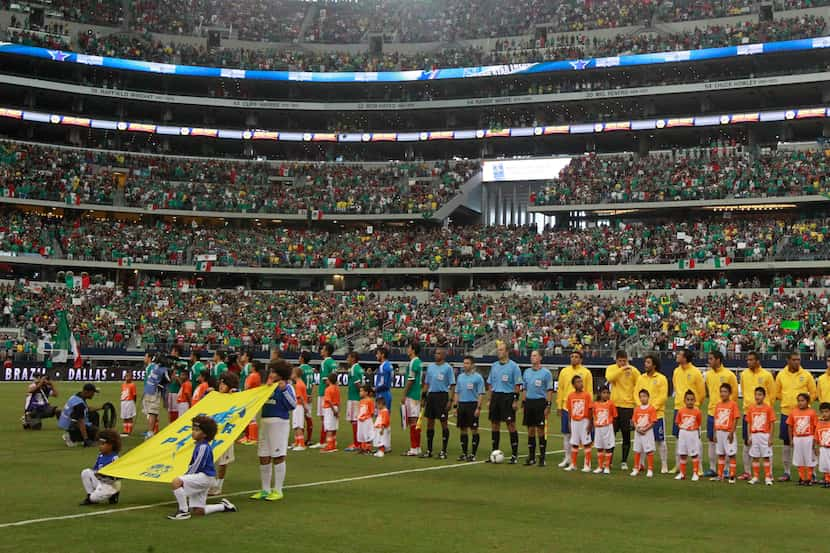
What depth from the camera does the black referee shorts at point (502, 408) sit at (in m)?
19.8

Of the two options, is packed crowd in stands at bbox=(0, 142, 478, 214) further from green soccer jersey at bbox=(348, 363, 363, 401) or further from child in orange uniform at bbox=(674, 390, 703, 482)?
child in orange uniform at bbox=(674, 390, 703, 482)

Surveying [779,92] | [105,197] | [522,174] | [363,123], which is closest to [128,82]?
[105,197]

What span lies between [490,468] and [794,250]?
4542 centimetres

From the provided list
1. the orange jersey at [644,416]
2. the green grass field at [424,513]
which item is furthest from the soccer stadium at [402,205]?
the green grass field at [424,513]

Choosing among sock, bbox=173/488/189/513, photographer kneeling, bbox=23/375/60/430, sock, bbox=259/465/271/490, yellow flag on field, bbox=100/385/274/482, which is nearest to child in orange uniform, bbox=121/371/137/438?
photographer kneeling, bbox=23/375/60/430

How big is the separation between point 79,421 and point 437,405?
8156 mm

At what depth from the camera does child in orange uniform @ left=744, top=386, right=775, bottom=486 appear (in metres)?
17.4

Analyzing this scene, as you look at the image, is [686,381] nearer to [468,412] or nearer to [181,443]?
[468,412]

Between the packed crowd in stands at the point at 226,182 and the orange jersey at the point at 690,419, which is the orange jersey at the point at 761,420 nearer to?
the orange jersey at the point at 690,419

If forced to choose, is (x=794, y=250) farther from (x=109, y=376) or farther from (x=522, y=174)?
(x=109, y=376)

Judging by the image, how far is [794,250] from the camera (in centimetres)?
5853

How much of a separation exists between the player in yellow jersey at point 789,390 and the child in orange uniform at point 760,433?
0.61m

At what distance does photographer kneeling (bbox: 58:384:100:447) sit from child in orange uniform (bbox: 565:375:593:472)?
10545mm

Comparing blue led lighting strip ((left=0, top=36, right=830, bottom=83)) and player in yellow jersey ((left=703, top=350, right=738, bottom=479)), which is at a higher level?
blue led lighting strip ((left=0, top=36, right=830, bottom=83))
